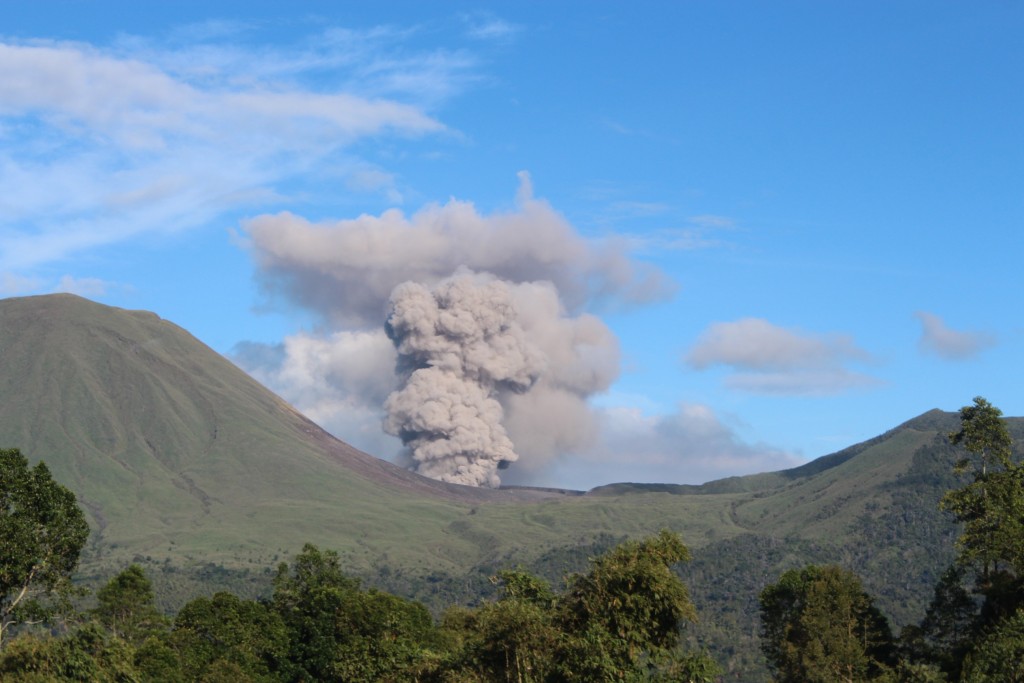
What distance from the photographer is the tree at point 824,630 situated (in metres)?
74.1

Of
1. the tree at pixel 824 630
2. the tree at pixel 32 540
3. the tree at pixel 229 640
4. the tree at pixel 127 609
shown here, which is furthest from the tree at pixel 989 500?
the tree at pixel 127 609

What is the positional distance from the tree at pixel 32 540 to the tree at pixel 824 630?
39.6 m

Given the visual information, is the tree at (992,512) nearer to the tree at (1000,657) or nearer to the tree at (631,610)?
the tree at (1000,657)

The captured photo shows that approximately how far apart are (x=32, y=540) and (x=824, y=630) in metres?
44.7

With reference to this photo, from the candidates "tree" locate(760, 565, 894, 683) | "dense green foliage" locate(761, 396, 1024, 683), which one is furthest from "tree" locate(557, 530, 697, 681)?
"tree" locate(760, 565, 894, 683)

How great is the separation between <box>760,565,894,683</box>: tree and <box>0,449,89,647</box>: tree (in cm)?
3961

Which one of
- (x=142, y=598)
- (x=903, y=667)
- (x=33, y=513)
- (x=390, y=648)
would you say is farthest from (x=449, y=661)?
(x=142, y=598)

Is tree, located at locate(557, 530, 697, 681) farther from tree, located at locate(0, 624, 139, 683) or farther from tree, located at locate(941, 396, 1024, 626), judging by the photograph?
tree, located at locate(941, 396, 1024, 626)

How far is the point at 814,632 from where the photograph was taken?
77.5 meters

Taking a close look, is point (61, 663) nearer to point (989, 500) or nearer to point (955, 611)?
point (989, 500)

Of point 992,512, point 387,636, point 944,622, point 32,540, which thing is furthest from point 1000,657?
point 32,540

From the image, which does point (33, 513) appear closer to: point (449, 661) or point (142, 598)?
point (449, 661)

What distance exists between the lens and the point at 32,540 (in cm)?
5353

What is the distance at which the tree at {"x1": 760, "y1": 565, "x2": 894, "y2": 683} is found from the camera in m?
74.1
